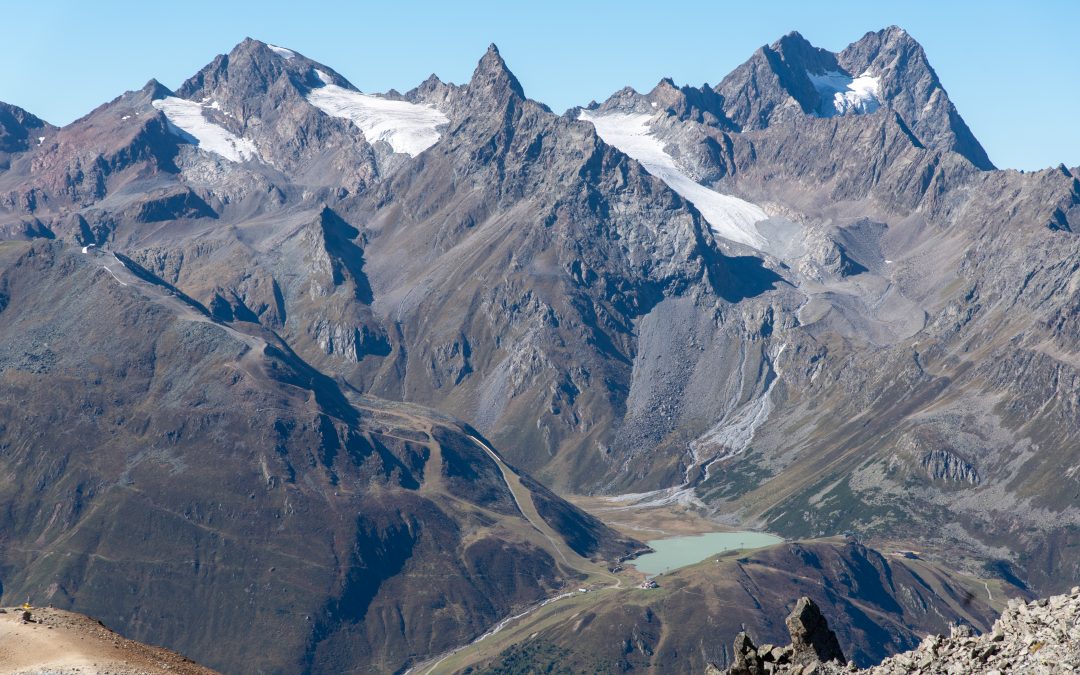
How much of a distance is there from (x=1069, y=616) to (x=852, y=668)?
1266cm

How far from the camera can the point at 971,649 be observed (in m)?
60.3

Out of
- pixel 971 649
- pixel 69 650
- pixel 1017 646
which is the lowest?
pixel 971 649

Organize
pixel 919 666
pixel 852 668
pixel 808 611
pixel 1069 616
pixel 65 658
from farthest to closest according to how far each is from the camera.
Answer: pixel 65 658, pixel 808 611, pixel 852 668, pixel 919 666, pixel 1069 616

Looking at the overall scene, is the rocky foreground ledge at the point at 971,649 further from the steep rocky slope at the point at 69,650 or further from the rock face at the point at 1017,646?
the steep rocky slope at the point at 69,650

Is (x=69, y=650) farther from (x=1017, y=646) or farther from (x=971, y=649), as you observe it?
(x=1017, y=646)

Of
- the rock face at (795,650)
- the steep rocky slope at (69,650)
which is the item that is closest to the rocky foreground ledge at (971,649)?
the rock face at (795,650)

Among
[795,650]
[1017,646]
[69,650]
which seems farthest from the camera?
[69,650]

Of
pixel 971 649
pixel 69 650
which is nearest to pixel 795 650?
pixel 971 649

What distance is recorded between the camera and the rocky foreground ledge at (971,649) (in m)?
55.6

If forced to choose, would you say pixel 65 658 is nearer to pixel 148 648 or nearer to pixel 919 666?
pixel 148 648

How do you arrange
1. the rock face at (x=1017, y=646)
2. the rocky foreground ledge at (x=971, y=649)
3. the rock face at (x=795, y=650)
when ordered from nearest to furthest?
the rock face at (x=1017, y=646) < the rocky foreground ledge at (x=971, y=649) < the rock face at (x=795, y=650)

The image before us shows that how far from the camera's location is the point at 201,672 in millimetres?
87812

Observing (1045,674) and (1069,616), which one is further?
(1069,616)

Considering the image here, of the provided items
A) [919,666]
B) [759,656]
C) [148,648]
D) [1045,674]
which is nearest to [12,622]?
[148,648]
